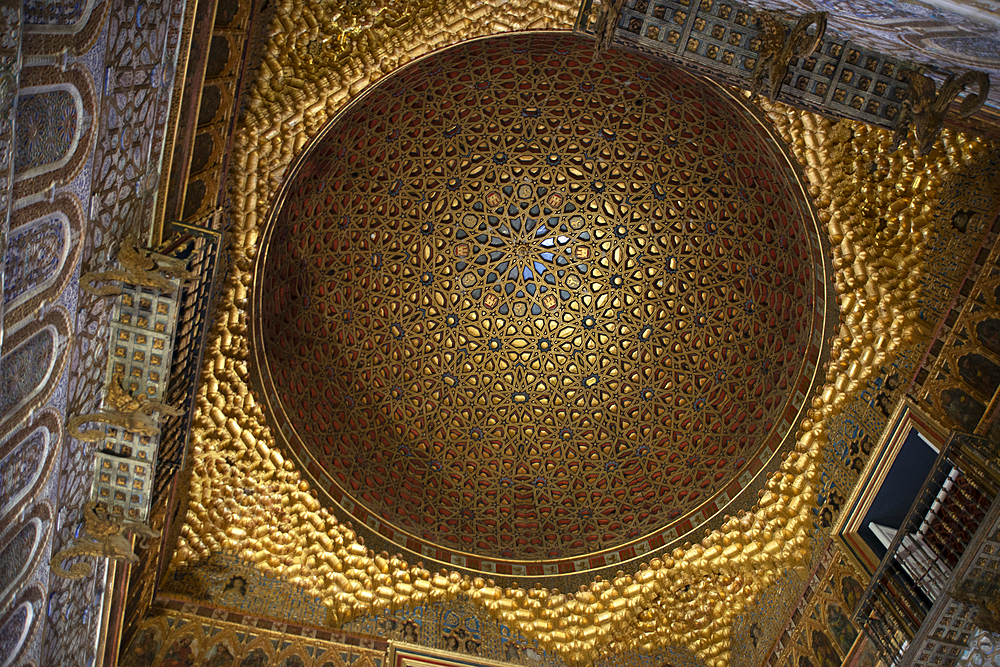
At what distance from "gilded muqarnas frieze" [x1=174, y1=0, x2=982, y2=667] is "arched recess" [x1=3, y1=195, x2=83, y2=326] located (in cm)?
246

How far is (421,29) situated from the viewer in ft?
20.9

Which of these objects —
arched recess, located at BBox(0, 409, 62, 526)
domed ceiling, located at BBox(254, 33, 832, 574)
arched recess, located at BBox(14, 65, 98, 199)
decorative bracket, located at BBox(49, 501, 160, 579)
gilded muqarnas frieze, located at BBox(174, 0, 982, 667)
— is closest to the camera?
arched recess, located at BBox(14, 65, 98, 199)

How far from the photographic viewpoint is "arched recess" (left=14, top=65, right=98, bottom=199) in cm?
348

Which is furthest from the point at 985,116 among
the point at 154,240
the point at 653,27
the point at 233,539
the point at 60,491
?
the point at 233,539

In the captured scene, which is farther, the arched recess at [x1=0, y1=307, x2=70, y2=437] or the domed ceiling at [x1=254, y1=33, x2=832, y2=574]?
the domed ceiling at [x1=254, y1=33, x2=832, y2=574]

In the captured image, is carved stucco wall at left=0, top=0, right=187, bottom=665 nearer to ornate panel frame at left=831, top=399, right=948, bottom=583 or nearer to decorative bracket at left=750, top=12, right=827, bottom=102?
decorative bracket at left=750, top=12, right=827, bottom=102

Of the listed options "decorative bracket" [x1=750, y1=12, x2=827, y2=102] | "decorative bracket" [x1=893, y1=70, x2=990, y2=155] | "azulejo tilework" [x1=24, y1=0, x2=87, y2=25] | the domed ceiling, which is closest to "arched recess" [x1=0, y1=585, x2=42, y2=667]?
the domed ceiling

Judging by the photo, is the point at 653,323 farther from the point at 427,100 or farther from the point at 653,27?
the point at 653,27

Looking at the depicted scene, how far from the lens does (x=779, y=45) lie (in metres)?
4.36

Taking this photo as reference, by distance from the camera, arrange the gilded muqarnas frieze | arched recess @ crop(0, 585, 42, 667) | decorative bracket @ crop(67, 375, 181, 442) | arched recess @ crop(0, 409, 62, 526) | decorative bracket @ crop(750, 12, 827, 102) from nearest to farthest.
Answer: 1. decorative bracket @ crop(750, 12, 827, 102)
2. arched recess @ crop(0, 409, 62, 526)
3. arched recess @ crop(0, 585, 42, 667)
4. decorative bracket @ crop(67, 375, 181, 442)
5. the gilded muqarnas frieze

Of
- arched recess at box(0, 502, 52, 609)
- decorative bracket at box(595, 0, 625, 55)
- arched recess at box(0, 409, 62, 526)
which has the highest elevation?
decorative bracket at box(595, 0, 625, 55)

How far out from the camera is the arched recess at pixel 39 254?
12.0ft

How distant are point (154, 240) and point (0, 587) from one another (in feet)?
8.00

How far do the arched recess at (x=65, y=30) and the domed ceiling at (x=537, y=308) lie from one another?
3.32 m
